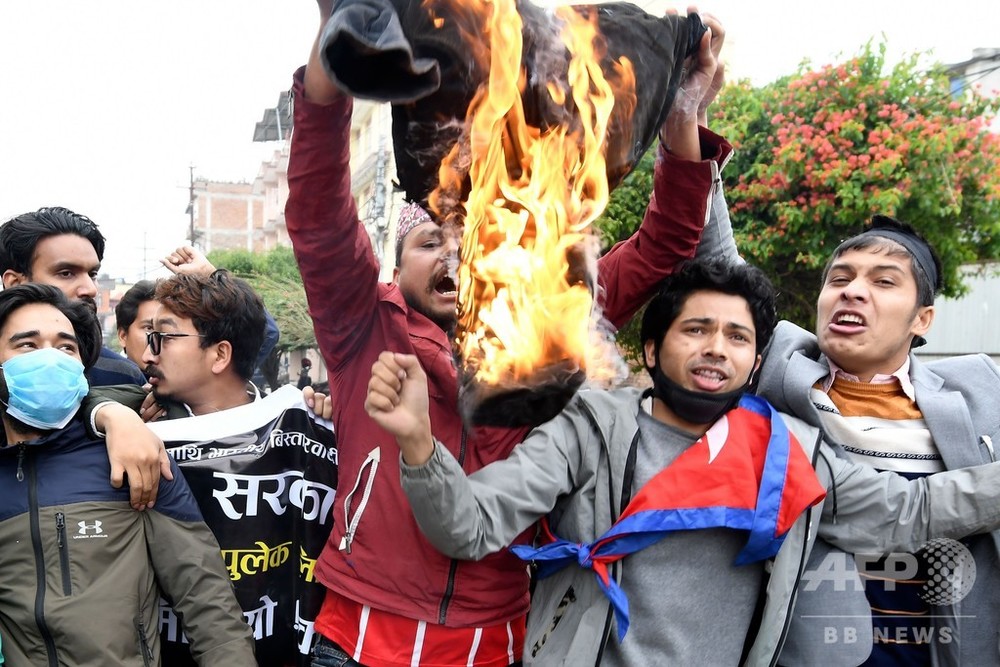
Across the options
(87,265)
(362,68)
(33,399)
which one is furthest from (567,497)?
(87,265)

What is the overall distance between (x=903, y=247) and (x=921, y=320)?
0.82 feet

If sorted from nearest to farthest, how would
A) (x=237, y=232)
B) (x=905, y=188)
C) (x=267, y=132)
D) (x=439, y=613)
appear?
(x=439, y=613) < (x=905, y=188) < (x=267, y=132) < (x=237, y=232)

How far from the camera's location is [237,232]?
80438mm

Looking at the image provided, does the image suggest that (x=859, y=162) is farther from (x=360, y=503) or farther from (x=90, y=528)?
(x=90, y=528)

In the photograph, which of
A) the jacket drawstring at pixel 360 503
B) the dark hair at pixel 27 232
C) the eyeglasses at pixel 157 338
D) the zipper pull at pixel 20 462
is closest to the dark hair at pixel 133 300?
the dark hair at pixel 27 232

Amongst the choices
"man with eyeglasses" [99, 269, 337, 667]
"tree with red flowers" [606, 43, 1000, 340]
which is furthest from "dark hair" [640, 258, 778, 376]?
"tree with red flowers" [606, 43, 1000, 340]

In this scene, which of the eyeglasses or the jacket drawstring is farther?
the eyeglasses

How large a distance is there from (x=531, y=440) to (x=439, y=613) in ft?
1.71

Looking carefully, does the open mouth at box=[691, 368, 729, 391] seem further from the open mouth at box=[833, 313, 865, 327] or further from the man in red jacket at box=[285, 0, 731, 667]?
the open mouth at box=[833, 313, 865, 327]

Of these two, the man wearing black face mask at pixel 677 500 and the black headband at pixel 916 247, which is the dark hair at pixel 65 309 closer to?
the man wearing black face mask at pixel 677 500

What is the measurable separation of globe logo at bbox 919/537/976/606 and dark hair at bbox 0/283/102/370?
8.81 ft

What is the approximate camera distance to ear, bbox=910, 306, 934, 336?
269 centimetres

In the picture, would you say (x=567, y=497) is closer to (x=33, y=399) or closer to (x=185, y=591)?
(x=185, y=591)

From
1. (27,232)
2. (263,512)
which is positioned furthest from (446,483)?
(27,232)
